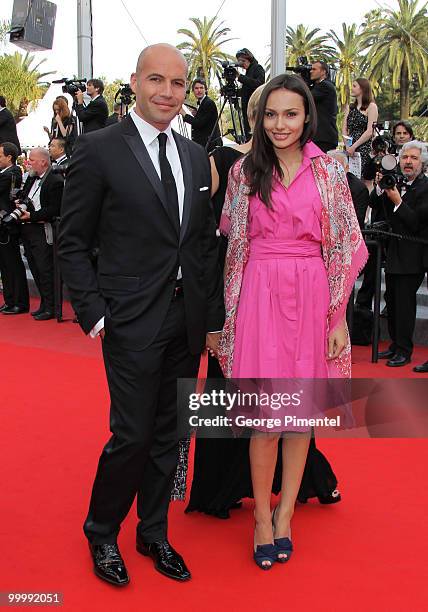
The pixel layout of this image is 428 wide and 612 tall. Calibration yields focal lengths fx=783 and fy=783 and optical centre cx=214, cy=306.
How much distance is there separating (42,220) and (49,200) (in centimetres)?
20

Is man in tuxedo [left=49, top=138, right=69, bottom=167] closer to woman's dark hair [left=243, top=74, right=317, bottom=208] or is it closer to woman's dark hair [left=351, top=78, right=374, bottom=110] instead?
woman's dark hair [left=351, top=78, right=374, bottom=110]

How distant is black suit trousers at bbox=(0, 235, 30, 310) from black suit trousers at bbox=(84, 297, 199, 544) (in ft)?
18.7

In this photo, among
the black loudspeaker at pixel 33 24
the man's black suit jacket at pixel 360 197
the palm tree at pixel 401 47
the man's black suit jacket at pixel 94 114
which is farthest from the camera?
the palm tree at pixel 401 47


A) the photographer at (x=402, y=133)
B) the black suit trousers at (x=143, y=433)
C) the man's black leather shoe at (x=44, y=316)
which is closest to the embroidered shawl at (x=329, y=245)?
the black suit trousers at (x=143, y=433)

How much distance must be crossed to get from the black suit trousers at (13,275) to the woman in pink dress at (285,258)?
575 centimetres

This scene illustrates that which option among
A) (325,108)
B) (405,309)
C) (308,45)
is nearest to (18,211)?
(325,108)

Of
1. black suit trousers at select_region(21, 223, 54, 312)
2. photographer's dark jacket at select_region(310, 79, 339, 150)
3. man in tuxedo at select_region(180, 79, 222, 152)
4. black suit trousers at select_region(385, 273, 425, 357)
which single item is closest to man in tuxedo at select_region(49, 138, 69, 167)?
black suit trousers at select_region(21, 223, 54, 312)

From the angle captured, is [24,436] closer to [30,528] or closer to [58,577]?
[30,528]

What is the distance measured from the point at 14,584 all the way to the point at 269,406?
3.19 ft

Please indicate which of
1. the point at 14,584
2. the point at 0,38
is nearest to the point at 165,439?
the point at 14,584

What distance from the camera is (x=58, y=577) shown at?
2490mm

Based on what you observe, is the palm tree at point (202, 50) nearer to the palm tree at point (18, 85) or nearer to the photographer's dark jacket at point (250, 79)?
the palm tree at point (18, 85)

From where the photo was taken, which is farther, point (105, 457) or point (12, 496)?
point (12, 496)

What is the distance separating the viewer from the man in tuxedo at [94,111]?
8547 millimetres
